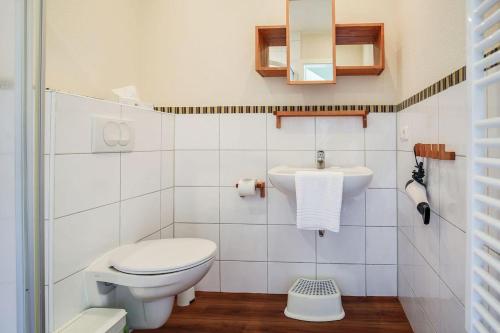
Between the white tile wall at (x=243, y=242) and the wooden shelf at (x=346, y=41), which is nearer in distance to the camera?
the wooden shelf at (x=346, y=41)

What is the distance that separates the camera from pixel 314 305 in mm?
1864

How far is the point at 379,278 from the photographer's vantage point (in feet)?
7.00

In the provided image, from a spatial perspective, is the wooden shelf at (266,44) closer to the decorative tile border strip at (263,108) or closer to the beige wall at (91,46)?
Result: the decorative tile border strip at (263,108)

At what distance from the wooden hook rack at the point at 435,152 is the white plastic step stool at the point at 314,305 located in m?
0.94

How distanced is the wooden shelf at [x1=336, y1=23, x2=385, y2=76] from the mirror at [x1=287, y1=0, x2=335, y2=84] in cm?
9

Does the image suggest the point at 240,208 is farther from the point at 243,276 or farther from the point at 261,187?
the point at 243,276

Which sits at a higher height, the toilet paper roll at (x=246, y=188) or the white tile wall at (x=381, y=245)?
the toilet paper roll at (x=246, y=188)

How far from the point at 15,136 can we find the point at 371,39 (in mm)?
2000

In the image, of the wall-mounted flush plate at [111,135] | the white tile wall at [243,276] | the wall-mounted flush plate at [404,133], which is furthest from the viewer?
the white tile wall at [243,276]

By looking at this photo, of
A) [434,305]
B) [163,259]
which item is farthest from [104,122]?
[434,305]

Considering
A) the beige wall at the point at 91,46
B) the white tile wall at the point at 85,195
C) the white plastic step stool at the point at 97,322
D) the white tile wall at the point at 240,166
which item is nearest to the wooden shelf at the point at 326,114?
the white tile wall at the point at 240,166

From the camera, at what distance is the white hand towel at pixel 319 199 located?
1.61m

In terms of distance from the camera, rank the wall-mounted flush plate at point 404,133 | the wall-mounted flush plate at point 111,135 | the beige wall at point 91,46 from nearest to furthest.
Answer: the wall-mounted flush plate at point 111,135 < the beige wall at point 91,46 < the wall-mounted flush plate at point 404,133

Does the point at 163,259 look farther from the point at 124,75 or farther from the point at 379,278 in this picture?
the point at 379,278
